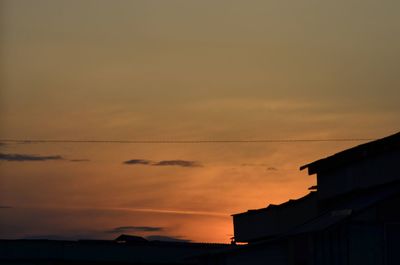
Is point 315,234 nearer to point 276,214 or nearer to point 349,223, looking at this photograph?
point 349,223

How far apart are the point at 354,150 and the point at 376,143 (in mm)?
2219

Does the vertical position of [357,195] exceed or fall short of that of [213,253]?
it exceeds it

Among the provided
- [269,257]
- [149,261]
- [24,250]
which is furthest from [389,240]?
[24,250]

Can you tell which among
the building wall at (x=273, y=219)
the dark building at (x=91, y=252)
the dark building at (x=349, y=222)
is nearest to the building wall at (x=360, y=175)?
the dark building at (x=349, y=222)

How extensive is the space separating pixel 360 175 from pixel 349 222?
7578 millimetres

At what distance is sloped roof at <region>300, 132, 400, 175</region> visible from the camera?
4388 centimetres

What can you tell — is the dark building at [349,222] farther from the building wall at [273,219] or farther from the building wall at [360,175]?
the building wall at [273,219]

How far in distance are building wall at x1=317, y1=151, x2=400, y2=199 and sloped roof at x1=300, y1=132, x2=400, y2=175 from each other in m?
0.24

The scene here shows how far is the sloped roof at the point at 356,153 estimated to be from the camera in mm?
43875

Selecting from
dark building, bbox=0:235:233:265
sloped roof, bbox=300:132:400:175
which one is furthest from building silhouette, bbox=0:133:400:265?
dark building, bbox=0:235:233:265

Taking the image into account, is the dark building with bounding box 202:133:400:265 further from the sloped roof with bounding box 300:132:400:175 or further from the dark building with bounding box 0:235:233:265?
the dark building with bounding box 0:235:233:265

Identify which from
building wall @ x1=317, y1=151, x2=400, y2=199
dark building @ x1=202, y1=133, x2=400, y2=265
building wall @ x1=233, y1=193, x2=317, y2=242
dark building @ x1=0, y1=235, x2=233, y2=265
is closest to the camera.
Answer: dark building @ x1=202, y1=133, x2=400, y2=265

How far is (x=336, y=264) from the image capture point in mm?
39219

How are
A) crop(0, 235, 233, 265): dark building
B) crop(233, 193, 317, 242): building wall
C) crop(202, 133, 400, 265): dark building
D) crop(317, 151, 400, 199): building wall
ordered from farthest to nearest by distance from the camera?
crop(0, 235, 233, 265): dark building
crop(233, 193, 317, 242): building wall
crop(317, 151, 400, 199): building wall
crop(202, 133, 400, 265): dark building
